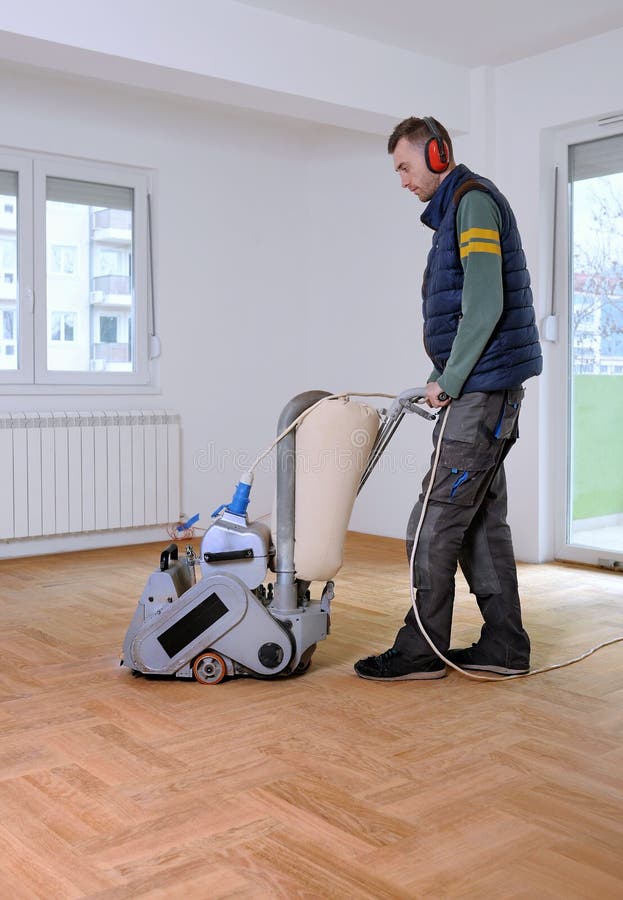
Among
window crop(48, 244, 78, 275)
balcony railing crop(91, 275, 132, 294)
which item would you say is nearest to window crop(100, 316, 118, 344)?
balcony railing crop(91, 275, 132, 294)

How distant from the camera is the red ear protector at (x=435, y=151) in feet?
9.11

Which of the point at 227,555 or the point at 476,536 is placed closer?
the point at 227,555

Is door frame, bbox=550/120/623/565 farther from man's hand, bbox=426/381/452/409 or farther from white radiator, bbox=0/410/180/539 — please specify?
man's hand, bbox=426/381/452/409

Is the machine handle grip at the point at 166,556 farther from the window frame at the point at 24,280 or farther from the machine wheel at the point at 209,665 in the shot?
the window frame at the point at 24,280

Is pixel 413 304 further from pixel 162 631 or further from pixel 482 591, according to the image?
pixel 162 631

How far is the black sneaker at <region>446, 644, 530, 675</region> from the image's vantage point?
2924 millimetres

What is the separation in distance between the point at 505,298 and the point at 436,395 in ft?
1.10

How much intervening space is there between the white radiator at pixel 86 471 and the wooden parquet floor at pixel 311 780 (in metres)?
1.89

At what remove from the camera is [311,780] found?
210 centimetres

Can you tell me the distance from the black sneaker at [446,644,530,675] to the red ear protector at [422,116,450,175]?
4.68 feet

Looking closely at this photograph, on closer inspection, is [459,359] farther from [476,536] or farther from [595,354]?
[595,354]

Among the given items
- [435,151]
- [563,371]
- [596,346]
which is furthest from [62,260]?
[435,151]

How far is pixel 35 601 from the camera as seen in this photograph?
4.03 metres

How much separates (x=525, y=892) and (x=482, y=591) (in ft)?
4.56
